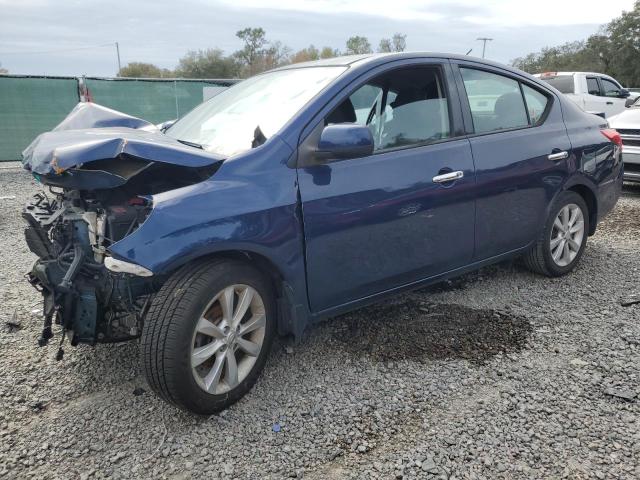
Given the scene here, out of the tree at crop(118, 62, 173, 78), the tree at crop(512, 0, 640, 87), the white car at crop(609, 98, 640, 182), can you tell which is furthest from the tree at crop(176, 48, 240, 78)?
the white car at crop(609, 98, 640, 182)

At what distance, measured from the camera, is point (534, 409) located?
2.60m

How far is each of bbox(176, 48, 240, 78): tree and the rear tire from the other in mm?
56593

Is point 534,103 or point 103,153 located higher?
point 534,103

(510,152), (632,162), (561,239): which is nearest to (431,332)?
(510,152)

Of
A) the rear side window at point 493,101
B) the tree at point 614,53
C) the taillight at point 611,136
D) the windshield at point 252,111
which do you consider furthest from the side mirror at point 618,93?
the tree at point 614,53

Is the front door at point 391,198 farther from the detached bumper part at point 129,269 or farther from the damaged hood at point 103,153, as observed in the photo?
the detached bumper part at point 129,269

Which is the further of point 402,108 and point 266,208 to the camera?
point 402,108

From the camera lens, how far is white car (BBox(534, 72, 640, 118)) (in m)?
12.8

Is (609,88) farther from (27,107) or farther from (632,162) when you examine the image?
(27,107)

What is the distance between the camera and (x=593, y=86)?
42.8ft

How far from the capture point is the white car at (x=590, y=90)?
1278 centimetres

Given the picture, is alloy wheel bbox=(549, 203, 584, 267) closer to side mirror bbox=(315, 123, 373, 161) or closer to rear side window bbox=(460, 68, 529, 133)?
rear side window bbox=(460, 68, 529, 133)

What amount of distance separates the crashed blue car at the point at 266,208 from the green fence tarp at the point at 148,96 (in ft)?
30.0

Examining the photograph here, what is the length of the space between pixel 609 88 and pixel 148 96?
468 inches
